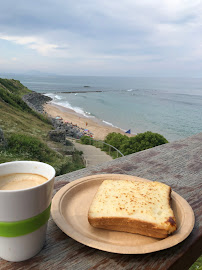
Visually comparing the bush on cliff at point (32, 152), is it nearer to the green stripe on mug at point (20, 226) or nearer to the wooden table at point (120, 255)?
the wooden table at point (120, 255)

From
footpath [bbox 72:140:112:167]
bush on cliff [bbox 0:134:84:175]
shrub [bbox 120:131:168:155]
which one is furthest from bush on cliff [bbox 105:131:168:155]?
bush on cliff [bbox 0:134:84:175]

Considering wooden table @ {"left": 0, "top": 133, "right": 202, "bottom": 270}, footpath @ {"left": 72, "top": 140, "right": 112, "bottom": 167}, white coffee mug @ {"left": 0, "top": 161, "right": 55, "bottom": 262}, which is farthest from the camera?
footpath @ {"left": 72, "top": 140, "right": 112, "bottom": 167}

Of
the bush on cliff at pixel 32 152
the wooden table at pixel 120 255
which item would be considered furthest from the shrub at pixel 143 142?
the wooden table at pixel 120 255

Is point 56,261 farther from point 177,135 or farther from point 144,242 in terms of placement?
point 177,135

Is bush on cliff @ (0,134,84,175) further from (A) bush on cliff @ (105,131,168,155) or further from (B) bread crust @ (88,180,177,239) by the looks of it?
(B) bread crust @ (88,180,177,239)

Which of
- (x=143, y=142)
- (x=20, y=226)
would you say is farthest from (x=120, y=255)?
(x=143, y=142)

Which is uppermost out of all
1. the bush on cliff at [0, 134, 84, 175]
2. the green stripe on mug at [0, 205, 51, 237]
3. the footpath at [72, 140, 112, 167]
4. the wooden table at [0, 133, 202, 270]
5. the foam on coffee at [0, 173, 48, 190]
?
the foam on coffee at [0, 173, 48, 190]

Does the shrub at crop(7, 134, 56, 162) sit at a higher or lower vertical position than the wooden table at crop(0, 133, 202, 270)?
lower
